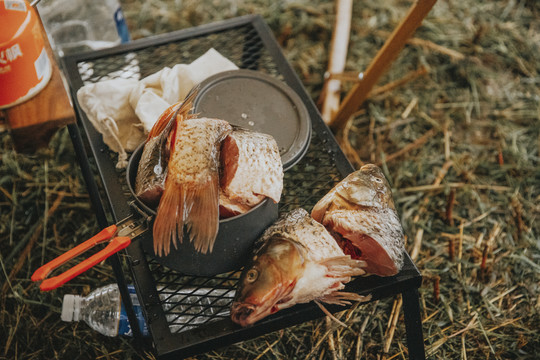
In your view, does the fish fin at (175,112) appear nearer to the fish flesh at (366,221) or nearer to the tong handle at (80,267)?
the tong handle at (80,267)

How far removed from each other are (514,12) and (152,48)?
8.80 ft

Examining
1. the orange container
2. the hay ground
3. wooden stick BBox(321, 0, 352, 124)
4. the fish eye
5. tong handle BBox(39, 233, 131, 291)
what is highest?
the orange container

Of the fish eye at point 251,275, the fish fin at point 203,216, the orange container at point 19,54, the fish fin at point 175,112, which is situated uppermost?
the orange container at point 19,54

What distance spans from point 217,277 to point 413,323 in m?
0.66

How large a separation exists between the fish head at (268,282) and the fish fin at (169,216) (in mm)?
220

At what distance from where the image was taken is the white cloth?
5.82 feet

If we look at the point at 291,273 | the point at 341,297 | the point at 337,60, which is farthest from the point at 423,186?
→ the point at 291,273

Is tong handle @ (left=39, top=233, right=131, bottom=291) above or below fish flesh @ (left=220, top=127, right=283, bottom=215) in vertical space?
below

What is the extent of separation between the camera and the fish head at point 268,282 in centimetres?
125

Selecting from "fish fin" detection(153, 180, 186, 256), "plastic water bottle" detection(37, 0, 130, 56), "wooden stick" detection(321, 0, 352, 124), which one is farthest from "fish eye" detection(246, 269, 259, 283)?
"plastic water bottle" detection(37, 0, 130, 56)

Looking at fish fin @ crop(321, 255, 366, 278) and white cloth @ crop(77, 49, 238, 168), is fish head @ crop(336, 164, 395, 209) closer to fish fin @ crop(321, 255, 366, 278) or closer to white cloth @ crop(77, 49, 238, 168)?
fish fin @ crop(321, 255, 366, 278)

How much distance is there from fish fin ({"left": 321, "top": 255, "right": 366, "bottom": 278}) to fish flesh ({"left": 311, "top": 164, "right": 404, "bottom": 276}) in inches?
3.4

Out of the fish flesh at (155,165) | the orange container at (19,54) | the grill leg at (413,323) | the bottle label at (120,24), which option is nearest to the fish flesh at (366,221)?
the grill leg at (413,323)

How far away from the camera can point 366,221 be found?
143 centimetres
